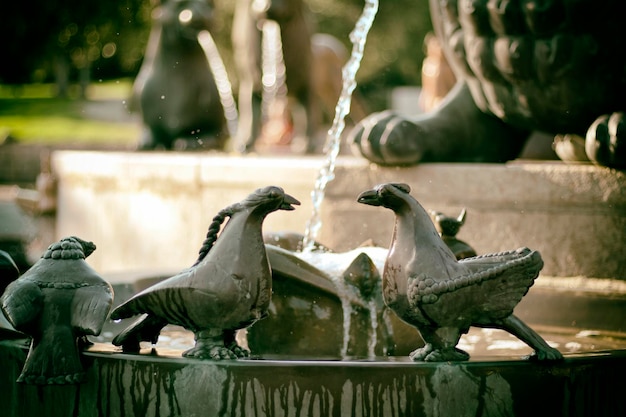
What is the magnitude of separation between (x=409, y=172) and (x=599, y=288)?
102 centimetres

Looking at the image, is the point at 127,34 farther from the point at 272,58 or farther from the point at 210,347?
the point at 210,347

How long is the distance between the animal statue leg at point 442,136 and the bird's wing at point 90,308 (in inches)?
89.1

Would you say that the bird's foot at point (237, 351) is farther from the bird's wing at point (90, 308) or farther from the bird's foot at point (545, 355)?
the bird's foot at point (545, 355)

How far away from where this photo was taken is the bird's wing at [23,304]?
323 cm

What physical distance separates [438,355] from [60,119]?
3195 cm

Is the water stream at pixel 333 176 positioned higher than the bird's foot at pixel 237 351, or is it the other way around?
the water stream at pixel 333 176

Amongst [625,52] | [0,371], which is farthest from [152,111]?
[0,371]

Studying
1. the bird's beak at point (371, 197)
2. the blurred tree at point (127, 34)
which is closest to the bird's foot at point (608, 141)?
the bird's beak at point (371, 197)

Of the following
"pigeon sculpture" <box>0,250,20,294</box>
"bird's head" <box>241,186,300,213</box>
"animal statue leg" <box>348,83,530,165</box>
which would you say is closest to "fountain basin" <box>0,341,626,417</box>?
"bird's head" <box>241,186,300,213</box>

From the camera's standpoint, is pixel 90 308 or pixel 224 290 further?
pixel 90 308

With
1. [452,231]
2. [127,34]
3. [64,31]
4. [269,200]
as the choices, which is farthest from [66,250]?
[64,31]

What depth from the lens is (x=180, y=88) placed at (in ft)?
28.1

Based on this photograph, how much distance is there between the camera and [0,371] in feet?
11.4

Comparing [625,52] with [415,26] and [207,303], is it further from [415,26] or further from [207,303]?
[415,26]
